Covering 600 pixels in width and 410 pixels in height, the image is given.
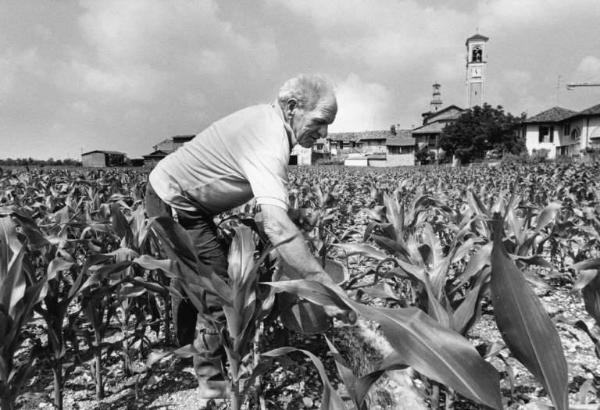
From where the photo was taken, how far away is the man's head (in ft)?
5.90

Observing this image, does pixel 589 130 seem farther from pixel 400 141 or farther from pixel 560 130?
pixel 400 141

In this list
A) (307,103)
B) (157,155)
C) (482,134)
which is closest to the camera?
(307,103)

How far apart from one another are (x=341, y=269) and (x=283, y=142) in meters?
0.77

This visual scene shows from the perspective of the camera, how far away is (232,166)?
197 centimetres

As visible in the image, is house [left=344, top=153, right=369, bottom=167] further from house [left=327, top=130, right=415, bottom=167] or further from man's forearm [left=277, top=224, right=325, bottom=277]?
man's forearm [left=277, top=224, right=325, bottom=277]

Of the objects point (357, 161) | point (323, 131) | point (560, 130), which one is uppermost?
point (560, 130)

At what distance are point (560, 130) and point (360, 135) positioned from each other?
32.3 metres

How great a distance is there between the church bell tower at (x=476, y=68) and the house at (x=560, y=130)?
34039 mm

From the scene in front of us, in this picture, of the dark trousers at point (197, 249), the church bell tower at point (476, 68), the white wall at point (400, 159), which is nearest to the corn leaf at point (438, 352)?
the dark trousers at point (197, 249)

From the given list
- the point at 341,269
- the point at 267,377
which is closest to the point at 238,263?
the point at 341,269

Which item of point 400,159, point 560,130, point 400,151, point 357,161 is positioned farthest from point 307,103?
point 400,151

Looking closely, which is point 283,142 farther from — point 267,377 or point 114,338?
point 114,338

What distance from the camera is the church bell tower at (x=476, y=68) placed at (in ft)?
264

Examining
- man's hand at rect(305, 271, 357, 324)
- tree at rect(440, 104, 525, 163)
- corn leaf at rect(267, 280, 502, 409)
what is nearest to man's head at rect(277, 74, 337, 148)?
man's hand at rect(305, 271, 357, 324)
